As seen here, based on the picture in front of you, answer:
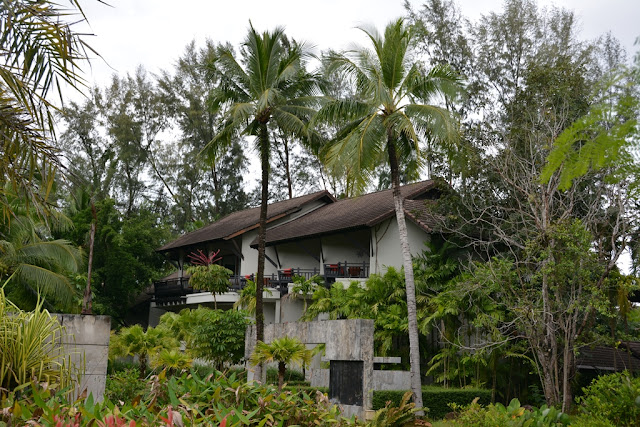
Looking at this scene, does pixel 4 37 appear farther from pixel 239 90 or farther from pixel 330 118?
pixel 239 90

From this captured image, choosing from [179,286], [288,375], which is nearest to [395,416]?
[288,375]

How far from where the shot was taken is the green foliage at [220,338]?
2116cm

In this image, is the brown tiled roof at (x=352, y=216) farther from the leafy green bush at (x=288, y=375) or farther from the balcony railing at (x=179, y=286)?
the leafy green bush at (x=288, y=375)

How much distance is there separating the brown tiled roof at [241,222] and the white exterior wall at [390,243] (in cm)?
706

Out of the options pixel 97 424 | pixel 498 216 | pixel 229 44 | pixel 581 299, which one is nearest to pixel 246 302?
pixel 498 216

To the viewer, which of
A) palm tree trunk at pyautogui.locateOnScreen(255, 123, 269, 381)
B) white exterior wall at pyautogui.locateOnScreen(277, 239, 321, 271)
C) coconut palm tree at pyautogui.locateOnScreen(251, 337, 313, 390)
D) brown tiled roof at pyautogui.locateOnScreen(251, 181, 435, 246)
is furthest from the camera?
white exterior wall at pyautogui.locateOnScreen(277, 239, 321, 271)

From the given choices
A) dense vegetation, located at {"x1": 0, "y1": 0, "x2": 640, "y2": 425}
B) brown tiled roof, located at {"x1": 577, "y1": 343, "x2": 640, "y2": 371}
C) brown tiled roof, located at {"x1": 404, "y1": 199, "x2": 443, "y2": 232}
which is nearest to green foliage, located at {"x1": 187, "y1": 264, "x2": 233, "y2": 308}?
dense vegetation, located at {"x1": 0, "y1": 0, "x2": 640, "y2": 425}

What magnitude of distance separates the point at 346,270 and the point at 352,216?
2761mm

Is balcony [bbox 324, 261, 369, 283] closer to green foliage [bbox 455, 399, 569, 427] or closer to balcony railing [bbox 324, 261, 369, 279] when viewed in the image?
balcony railing [bbox 324, 261, 369, 279]

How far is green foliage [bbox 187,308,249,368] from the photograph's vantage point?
21.2 meters

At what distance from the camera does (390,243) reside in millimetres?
24516

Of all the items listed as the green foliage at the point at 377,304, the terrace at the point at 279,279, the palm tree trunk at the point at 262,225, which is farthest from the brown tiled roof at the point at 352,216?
the palm tree trunk at the point at 262,225

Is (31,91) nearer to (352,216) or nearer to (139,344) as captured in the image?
(139,344)

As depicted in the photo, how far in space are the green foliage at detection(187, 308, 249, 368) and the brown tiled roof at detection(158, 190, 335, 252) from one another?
334 inches
